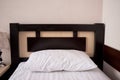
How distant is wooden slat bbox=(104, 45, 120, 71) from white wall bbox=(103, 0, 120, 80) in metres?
0.06

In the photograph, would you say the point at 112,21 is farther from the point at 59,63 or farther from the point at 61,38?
the point at 59,63

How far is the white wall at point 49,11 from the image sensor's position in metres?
2.29

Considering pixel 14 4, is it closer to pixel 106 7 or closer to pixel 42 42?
pixel 42 42

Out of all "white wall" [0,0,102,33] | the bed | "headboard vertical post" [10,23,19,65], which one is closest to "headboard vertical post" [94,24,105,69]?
the bed

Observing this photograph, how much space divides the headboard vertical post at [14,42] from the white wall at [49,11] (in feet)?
0.37

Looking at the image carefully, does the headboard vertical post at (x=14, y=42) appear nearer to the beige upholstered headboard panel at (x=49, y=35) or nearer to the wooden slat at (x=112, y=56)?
the beige upholstered headboard panel at (x=49, y=35)

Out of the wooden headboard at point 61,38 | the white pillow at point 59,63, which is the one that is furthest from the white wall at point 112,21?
the white pillow at point 59,63

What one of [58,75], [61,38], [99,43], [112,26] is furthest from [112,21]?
[58,75]

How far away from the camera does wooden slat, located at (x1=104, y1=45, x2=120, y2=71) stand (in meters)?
1.90

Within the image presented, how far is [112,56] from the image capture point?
6.68ft

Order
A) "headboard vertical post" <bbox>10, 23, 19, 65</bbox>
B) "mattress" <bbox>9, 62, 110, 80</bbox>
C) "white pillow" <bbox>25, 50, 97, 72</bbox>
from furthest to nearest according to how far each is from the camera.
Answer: "headboard vertical post" <bbox>10, 23, 19, 65</bbox> < "white pillow" <bbox>25, 50, 97, 72</bbox> < "mattress" <bbox>9, 62, 110, 80</bbox>

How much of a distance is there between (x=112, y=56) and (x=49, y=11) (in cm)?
119

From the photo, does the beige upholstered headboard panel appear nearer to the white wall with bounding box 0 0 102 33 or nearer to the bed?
the bed

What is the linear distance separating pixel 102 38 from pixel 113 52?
1.32ft
